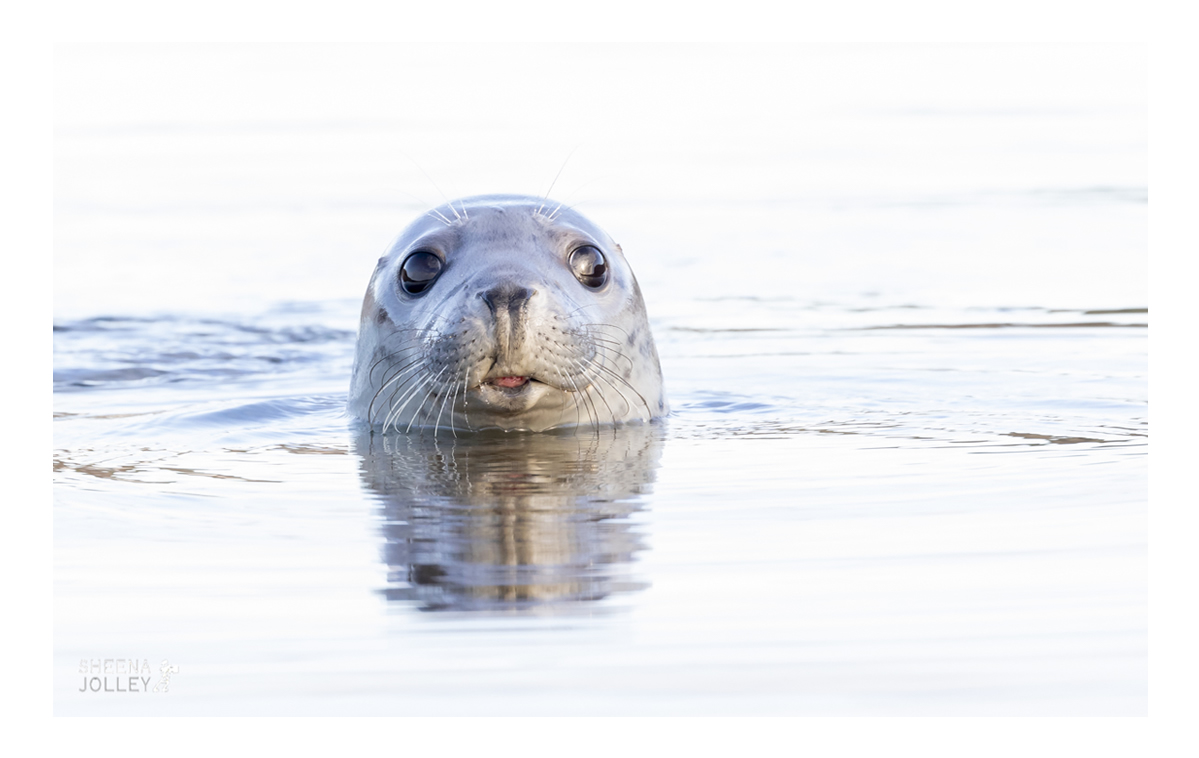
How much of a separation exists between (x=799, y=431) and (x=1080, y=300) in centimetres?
396

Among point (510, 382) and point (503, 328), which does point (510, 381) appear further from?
point (503, 328)

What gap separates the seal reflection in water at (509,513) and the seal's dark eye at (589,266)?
1.78ft

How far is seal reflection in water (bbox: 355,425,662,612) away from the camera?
359cm

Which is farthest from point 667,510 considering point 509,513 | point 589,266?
point 589,266

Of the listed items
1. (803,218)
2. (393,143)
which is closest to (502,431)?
(803,218)

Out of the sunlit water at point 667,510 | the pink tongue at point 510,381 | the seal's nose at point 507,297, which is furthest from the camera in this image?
the pink tongue at point 510,381

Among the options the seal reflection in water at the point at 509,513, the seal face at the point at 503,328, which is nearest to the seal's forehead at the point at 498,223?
the seal face at the point at 503,328

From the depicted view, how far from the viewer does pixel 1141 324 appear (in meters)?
8.38

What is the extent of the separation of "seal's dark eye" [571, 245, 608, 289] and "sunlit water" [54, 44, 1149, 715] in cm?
54

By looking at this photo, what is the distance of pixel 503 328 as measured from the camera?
200 inches

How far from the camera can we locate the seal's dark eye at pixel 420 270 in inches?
Result: 230

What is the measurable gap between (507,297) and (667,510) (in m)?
1.04

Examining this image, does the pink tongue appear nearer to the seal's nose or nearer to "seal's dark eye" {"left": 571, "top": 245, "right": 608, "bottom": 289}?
the seal's nose

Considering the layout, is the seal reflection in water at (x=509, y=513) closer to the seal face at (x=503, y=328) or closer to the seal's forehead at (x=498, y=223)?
the seal face at (x=503, y=328)
